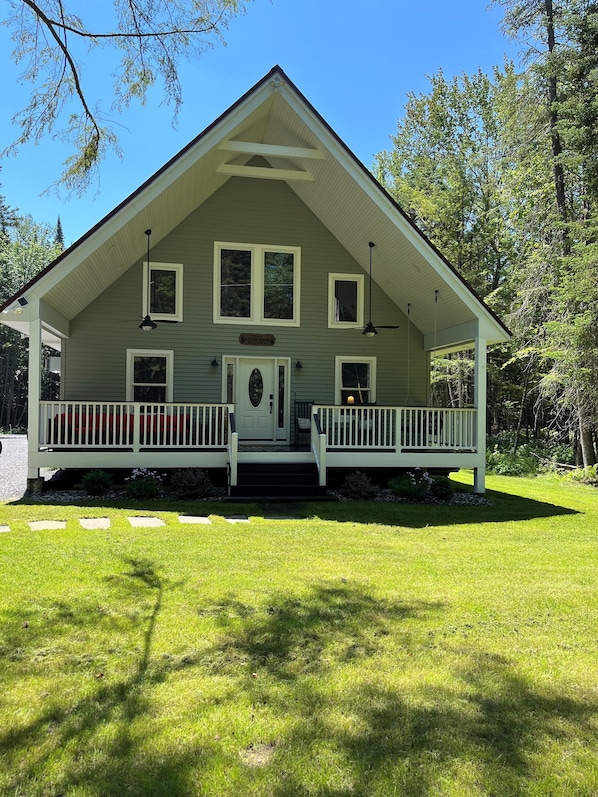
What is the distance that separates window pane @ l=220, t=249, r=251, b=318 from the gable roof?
Answer: 1.41 meters

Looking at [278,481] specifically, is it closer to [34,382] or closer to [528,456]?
[34,382]

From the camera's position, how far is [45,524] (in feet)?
24.1

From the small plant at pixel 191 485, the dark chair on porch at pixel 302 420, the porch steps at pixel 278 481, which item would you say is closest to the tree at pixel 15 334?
the dark chair on porch at pixel 302 420

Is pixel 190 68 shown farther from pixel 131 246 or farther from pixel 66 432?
pixel 66 432

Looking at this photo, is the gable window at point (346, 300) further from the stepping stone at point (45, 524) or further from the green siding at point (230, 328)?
the stepping stone at point (45, 524)

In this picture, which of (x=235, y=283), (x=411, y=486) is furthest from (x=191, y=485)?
(x=235, y=283)

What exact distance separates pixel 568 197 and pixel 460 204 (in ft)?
15.5

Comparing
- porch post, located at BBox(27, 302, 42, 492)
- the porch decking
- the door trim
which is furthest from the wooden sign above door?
porch post, located at BBox(27, 302, 42, 492)

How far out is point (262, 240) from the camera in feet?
43.8

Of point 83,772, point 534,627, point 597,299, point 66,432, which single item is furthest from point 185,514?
point 597,299

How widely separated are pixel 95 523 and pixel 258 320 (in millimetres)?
6984

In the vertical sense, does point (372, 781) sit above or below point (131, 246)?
below

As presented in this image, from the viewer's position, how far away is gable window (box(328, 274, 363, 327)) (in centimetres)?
1370

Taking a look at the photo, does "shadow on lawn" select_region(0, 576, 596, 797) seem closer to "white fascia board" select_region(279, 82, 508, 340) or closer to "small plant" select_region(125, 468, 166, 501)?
"small plant" select_region(125, 468, 166, 501)
